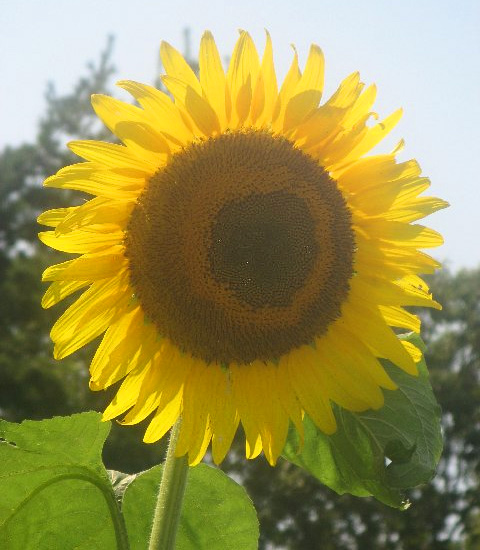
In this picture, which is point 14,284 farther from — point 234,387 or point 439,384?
point 234,387

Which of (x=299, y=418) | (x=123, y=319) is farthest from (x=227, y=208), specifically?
(x=299, y=418)

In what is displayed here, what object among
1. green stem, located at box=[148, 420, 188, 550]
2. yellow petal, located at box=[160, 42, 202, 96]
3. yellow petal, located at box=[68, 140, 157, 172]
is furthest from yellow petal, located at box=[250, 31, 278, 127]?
green stem, located at box=[148, 420, 188, 550]

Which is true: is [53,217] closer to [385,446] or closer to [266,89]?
[266,89]

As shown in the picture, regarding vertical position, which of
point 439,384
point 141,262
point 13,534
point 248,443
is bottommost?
point 439,384

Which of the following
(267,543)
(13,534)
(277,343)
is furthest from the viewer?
(267,543)

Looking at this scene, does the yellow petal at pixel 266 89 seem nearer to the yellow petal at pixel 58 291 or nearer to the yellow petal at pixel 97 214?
the yellow petal at pixel 97 214

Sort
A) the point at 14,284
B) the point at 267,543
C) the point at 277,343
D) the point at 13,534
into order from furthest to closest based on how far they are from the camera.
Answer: the point at 267,543 < the point at 14,284 < the point at 277,343 < the point at 13,534

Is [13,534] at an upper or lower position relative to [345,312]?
lower

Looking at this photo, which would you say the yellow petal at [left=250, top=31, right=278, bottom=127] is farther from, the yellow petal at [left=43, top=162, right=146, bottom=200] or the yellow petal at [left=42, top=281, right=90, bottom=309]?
the yellow petal at [left=42, top=281, right=90, bottom=309]
